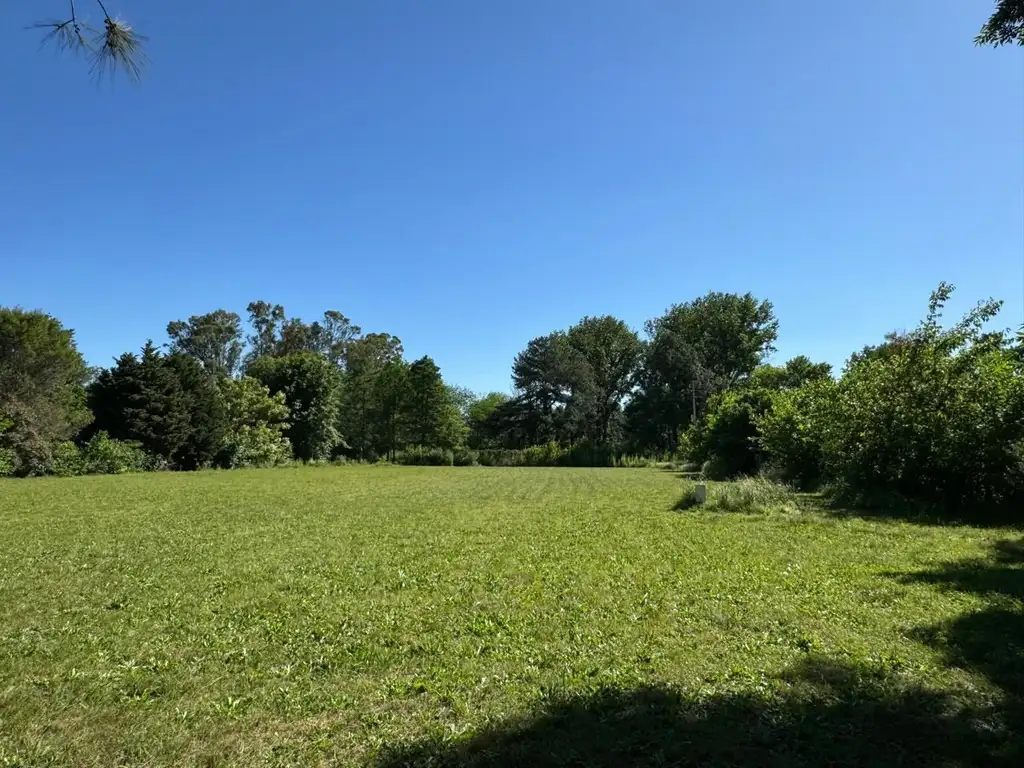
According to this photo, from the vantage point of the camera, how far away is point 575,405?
192 feet

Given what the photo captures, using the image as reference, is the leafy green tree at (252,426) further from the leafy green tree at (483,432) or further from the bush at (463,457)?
the leafy green tree at (483,432)

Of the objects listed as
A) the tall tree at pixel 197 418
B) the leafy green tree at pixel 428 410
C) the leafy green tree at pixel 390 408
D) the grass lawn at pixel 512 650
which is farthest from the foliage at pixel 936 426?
the leafy green tree at pixel 390 408

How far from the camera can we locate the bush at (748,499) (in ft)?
42.1

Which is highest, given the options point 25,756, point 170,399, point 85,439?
point 170,399

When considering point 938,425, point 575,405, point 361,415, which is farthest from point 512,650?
point 575,405

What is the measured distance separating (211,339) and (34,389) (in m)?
34.0

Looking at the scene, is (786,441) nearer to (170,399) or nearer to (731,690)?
(731,690)

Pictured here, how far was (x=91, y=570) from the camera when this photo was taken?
24.2 feet

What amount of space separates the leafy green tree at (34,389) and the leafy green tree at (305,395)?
15.5 metres

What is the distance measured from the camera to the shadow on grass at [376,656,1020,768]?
3.04 metres

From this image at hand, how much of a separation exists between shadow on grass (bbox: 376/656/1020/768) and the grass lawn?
15 millimetres

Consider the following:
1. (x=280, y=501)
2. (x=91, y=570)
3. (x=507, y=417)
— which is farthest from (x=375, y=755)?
(x=507, y=417)

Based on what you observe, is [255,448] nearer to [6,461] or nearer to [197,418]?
[197,418]

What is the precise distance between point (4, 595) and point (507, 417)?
55.4 meters
